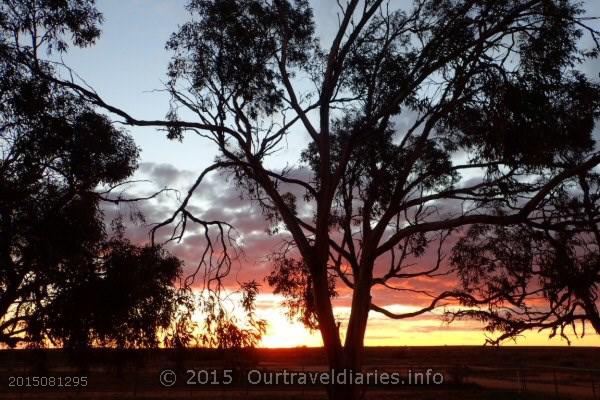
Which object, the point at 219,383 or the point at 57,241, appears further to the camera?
the point at 219,383

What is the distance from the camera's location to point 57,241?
1102 cm

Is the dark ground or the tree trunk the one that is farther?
the dark ground

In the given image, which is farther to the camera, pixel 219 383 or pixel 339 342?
pixel 219 383

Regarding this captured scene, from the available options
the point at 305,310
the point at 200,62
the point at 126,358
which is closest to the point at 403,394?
the point at 305,310

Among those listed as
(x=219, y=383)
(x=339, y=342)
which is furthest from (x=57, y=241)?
(x=219, y=383)

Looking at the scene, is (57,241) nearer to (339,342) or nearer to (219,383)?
(339,342)

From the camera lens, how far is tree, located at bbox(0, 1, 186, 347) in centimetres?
1077

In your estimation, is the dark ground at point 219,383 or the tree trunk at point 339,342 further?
the dark ground at point 219,383

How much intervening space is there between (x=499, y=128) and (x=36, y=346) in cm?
914

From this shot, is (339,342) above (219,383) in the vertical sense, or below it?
above

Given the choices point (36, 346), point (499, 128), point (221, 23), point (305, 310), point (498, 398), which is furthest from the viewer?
point (498, 398)

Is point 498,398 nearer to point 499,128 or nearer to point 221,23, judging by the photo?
point 499,128

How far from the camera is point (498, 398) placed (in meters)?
22.9

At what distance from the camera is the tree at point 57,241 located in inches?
424
